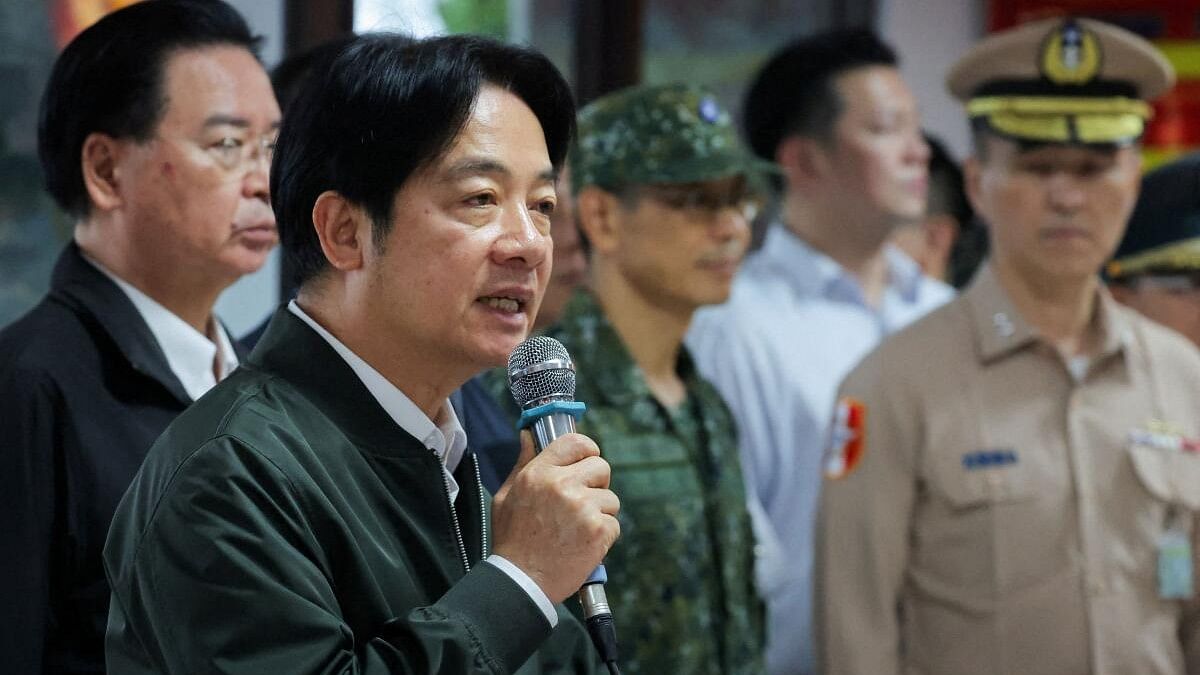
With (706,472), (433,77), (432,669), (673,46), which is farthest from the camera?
(673,46)

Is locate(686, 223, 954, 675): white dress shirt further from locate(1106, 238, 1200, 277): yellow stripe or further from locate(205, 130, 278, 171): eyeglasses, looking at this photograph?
locate(205, 130, 278, 171): eyeglasses

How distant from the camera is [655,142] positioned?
2.58 meters

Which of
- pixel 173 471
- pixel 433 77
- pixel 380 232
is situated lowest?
pixel 173 471

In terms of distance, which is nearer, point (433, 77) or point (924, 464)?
point (433, 77)

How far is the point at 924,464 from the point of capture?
8.73 ft

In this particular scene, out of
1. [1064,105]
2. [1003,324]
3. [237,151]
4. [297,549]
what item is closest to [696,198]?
[1003,324]

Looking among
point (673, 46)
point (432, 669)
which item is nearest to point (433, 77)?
point (432, 669)

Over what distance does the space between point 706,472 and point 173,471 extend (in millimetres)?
1332

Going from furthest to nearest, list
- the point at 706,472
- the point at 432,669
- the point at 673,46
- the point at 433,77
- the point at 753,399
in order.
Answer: the point at 673,46 → the point at 753,399 → the point at 706,472 → the point at 433,77 → the point at 432,669

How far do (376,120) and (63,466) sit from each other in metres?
0.62

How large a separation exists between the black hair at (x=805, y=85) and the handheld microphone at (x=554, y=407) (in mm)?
2315

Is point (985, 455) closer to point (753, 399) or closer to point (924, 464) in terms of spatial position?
point (924, 464)

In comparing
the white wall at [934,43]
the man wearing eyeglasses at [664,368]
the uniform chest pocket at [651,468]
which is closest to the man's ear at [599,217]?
the man wearing eyeglasses at [664,368]

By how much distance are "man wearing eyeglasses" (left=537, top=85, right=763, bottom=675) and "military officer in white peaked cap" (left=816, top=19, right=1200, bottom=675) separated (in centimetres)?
25
